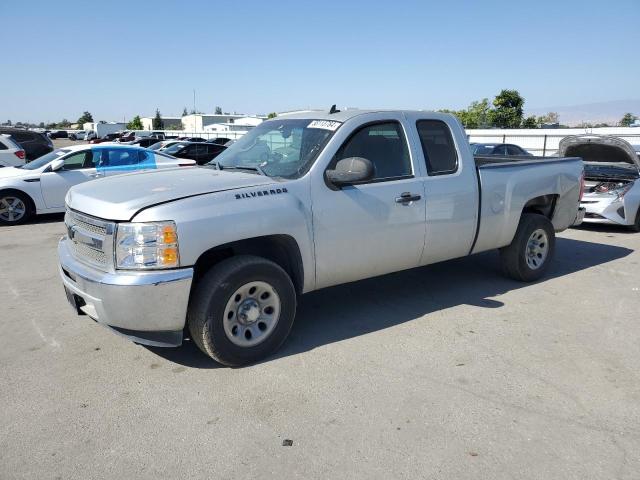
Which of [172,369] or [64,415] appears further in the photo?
[172,369]

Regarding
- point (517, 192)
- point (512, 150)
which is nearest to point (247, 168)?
point (517, 192)

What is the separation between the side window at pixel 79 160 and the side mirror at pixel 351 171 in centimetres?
836

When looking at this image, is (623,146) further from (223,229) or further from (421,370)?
(223,229)

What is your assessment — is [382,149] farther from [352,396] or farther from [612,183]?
[612,183]

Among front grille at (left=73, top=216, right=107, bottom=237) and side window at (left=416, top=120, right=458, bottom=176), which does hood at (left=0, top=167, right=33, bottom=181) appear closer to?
front grille at (left=73, top=216, right=107, bottom=237)

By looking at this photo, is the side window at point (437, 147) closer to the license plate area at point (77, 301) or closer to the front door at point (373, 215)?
the front door at point (373, 215)

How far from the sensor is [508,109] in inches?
2078

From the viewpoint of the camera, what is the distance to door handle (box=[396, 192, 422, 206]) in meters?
4.66

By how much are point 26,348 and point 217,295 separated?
189 cm

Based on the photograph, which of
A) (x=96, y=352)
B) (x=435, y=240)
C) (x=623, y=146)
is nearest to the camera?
(x=96, y=352)

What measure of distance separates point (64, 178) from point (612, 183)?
34.1 feet

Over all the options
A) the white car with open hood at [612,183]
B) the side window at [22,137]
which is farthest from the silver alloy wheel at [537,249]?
the side window at [22,137]

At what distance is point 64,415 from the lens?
11.0 feet

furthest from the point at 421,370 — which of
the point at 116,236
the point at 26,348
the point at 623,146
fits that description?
the point at 623,146
